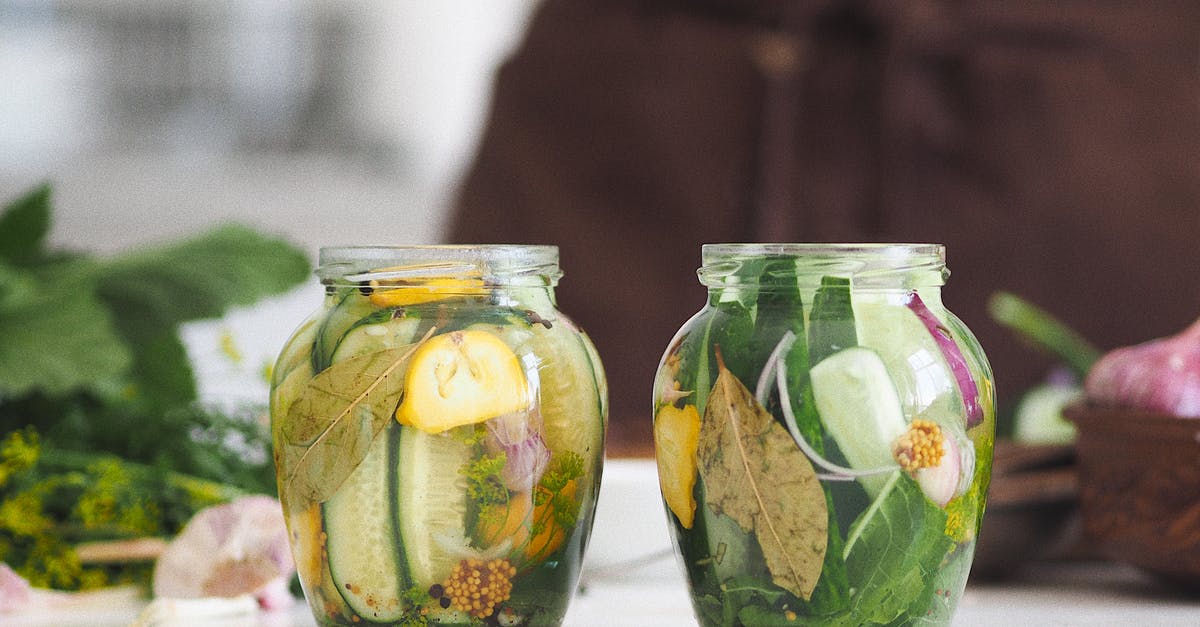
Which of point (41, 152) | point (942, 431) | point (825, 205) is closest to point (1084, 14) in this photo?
point (825, 205)

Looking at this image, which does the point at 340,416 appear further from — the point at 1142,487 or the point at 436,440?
the point at 1142,487

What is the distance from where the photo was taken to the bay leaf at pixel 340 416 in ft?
1.49

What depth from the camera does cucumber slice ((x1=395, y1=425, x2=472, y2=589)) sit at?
45 centimetres

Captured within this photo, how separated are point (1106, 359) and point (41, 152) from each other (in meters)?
2.58

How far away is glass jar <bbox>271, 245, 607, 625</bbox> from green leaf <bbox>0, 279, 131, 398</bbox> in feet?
0.71

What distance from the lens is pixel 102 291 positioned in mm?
786

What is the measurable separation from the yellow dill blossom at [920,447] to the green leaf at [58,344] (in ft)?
1.43

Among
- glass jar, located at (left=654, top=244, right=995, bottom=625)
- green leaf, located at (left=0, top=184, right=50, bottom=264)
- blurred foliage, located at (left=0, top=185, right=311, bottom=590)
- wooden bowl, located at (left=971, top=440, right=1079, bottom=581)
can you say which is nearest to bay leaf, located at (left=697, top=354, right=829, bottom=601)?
glass jar, located at (left=654, top=244, right=995, bottom=625)

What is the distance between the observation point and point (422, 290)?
48cm

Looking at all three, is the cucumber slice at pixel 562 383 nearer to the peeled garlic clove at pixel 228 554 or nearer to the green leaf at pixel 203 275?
the peeled garlic clove at pixel 228 554

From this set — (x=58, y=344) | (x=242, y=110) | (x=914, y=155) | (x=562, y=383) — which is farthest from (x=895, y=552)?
(x=242, y=110)

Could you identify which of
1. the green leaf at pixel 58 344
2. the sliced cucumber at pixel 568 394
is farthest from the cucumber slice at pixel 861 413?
the green leaf at pixel 58 344

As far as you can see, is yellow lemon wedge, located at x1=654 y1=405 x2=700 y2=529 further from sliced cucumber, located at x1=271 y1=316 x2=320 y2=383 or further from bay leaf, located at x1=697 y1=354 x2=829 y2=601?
sliced cucumber, located at x1=271 y1=316 x2=320 y2=383

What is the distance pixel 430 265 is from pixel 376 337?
0.12ft
